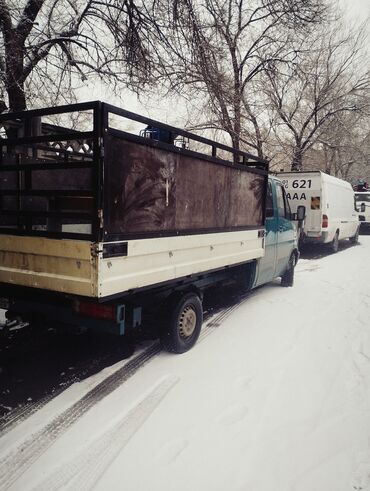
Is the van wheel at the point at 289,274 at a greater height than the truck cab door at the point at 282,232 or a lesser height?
lesser

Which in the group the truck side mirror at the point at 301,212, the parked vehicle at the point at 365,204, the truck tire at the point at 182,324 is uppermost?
the parked vehicle at the point at 365,204

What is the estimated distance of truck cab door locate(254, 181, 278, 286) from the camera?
20.2ft

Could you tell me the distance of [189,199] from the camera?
408cm

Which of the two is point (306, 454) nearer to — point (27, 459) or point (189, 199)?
point (27, 459)

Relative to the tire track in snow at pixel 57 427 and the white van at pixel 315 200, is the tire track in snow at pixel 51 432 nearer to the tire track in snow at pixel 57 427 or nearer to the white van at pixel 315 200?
the tire track in snow at pixel 57 427

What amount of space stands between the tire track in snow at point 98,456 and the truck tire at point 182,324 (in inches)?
36.2

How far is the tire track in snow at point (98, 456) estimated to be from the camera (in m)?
2.30

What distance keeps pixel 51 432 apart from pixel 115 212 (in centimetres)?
180

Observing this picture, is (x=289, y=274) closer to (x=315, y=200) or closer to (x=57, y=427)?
(x=315, y=200)

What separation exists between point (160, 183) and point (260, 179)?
263 cm

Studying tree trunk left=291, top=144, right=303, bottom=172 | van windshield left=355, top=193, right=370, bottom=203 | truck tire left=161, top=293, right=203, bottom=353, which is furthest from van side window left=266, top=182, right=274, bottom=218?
van windshield left=355, top=193, right=370, bottom=203

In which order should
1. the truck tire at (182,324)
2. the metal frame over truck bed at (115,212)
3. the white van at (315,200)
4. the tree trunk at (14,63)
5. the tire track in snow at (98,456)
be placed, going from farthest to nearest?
the white van at (315,200), the tree trunk at (14,63), the truck tire at (182,324), the metal frame over truck bed at (115,212), the tire track in snow at (98,456)

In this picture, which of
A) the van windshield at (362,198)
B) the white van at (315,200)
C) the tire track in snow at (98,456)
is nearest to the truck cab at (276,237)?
the tire track in snow at (98,456)

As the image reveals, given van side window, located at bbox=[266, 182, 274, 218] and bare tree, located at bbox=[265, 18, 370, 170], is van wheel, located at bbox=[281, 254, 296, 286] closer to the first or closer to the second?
van side window, located at bbox=[266, 182, 274, 218]
